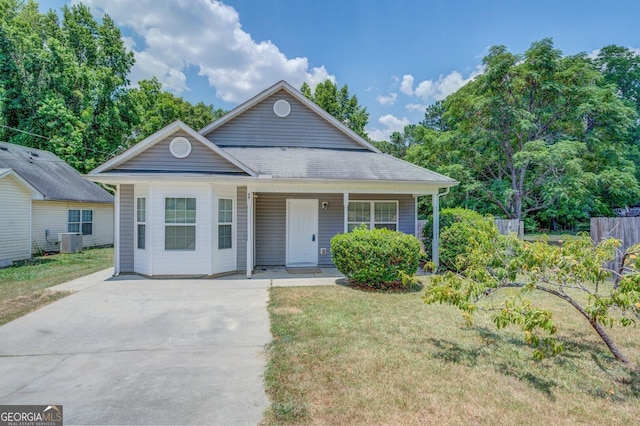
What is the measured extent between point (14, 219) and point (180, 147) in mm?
9060

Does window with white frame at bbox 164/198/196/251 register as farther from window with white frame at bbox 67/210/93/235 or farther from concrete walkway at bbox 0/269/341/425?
window with white frame at bbox 67/210/93/235

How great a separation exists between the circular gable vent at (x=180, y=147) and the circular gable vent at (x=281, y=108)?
14.0 ft

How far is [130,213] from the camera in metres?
9.34

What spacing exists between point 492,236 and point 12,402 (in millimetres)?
5561

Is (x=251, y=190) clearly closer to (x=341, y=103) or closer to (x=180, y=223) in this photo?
(x=180, y=223)

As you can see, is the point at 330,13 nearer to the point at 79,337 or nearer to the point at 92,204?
the point at 79,337

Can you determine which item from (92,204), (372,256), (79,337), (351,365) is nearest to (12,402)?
(79,337)

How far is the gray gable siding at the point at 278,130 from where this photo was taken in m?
12.0

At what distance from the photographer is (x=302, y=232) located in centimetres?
1102

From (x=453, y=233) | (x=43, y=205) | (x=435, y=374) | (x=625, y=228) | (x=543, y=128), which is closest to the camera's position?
(x=435, y=374)

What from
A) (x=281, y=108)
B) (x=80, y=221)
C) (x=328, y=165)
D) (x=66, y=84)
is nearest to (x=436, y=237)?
(x=328, y=165)

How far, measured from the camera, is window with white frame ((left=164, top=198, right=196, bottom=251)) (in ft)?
28.5

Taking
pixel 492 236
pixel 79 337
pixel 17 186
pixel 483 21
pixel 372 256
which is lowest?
pixel 79 337

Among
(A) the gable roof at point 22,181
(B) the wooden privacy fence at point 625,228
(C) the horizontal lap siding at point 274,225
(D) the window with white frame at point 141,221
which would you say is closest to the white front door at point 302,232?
(C) the horizontal lap siding at point 274,225
